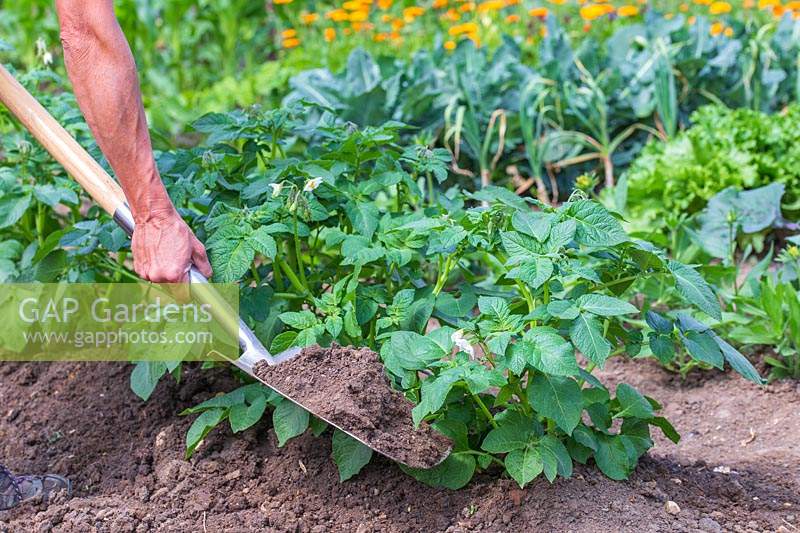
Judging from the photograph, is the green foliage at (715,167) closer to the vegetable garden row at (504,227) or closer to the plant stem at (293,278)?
the vegetable garden row at (504,227)

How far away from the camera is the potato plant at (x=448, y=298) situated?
2027mm

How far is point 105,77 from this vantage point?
76.7 inches

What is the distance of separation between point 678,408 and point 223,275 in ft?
4.98

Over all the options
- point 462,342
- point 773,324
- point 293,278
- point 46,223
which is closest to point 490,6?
point 773,324

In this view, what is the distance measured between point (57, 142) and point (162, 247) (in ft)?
1.55

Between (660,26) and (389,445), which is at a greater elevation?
(389,445)

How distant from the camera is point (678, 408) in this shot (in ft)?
9.71

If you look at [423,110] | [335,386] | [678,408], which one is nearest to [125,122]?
[335,386]

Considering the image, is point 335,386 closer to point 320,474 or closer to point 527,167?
point 320,474

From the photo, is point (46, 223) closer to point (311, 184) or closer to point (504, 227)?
point (311, 184)

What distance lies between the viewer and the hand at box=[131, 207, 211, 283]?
2.11 meters

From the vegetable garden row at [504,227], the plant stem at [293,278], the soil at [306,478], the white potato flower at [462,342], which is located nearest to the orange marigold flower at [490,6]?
the vegetable garden row at [504,227]

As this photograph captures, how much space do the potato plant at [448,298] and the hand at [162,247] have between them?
99mm

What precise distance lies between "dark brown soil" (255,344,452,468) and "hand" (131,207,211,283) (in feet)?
1.00
